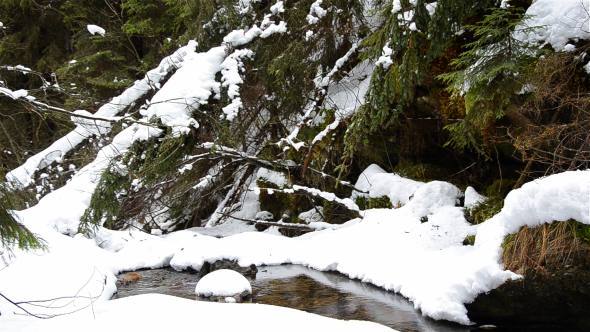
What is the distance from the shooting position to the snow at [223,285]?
276 inches

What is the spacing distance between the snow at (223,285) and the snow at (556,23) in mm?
4340

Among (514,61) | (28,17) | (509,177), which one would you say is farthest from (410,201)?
(28,17)

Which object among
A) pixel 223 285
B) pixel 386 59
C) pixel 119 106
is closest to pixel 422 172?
pixel 386 59

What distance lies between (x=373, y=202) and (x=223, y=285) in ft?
13.2

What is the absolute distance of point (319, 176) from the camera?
1088cm

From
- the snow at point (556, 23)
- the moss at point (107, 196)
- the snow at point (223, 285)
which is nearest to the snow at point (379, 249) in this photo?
the moss at point (107, 196)

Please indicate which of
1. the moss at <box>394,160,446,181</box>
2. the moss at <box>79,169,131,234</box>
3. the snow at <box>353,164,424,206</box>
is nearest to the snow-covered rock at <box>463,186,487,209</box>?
the snow at <box>353,164,424,206</box>

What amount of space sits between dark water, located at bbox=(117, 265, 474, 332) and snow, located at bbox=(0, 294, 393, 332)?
1151 mm

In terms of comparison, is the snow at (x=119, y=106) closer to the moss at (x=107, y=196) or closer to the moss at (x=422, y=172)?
the moss at (x=107, y=196)

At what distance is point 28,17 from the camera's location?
55.9ft

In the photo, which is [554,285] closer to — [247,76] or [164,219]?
[247,76]

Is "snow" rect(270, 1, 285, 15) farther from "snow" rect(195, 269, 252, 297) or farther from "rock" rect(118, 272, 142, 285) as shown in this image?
"rock" rect(118, 272, 142, 285)

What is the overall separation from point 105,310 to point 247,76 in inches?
261

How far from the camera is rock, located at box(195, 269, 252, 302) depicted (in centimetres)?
695
